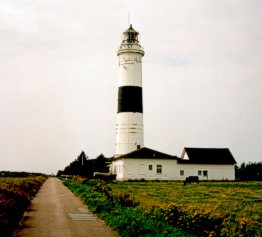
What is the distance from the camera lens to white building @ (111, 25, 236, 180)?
4725cm

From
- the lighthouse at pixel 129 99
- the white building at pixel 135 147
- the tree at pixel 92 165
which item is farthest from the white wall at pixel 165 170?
the tree at pixel 92 165

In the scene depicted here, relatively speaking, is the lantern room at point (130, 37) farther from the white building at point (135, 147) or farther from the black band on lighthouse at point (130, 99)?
the black band on lighthouse at point (130, 99)

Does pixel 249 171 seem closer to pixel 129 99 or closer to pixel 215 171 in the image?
pixel 215 171

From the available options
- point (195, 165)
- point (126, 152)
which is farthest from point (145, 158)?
point (195, 165)

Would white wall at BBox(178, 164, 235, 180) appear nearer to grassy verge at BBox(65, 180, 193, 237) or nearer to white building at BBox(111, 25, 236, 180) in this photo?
white building at BBox(111, 25, 236, 180)

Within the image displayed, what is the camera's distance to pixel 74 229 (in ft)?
39.0

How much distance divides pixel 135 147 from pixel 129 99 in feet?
16.5

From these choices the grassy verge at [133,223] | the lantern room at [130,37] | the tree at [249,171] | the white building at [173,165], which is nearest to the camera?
the grassy verge at [133,223]

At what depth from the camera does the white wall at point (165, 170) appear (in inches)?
1922

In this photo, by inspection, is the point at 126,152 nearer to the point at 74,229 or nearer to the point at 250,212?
the point at 250,212

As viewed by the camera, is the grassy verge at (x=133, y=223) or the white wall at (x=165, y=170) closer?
the grassy verge at (x=133, y=223)

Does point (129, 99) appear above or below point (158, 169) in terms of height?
above

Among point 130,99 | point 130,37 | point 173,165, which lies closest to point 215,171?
point 173,165

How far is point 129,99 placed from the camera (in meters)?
47.2
